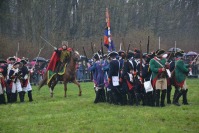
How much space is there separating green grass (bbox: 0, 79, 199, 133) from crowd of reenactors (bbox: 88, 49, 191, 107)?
615 millimetres

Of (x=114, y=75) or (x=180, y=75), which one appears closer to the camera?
(x=180, y=75)

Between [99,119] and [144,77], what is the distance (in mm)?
3347

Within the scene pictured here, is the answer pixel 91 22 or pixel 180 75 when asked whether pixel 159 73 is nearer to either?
Answer: pixel 180 75

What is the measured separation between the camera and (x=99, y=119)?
11367mm

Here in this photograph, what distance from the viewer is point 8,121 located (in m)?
12.1

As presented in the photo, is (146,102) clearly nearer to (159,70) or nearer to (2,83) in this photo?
(159,70)

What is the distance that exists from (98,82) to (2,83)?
4.35 m

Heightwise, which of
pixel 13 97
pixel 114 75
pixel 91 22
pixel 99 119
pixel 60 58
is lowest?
pixel 99 119

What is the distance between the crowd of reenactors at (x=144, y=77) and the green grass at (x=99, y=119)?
2.02ft

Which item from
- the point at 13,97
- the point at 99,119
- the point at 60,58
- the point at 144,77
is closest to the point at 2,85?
the point at 13,97

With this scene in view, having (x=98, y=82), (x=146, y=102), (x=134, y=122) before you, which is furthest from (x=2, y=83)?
(x=134, y=122)

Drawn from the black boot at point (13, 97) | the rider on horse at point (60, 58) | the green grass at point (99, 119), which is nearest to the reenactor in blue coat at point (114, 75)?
the green grass at point (99, 119)

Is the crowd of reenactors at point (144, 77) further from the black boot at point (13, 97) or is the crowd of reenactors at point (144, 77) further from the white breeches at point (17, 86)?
the black boot at point (13, 97)

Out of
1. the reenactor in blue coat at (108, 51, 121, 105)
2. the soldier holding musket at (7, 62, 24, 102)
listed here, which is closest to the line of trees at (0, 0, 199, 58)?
the soldier holding musket at (7, 62, 24, 102)
